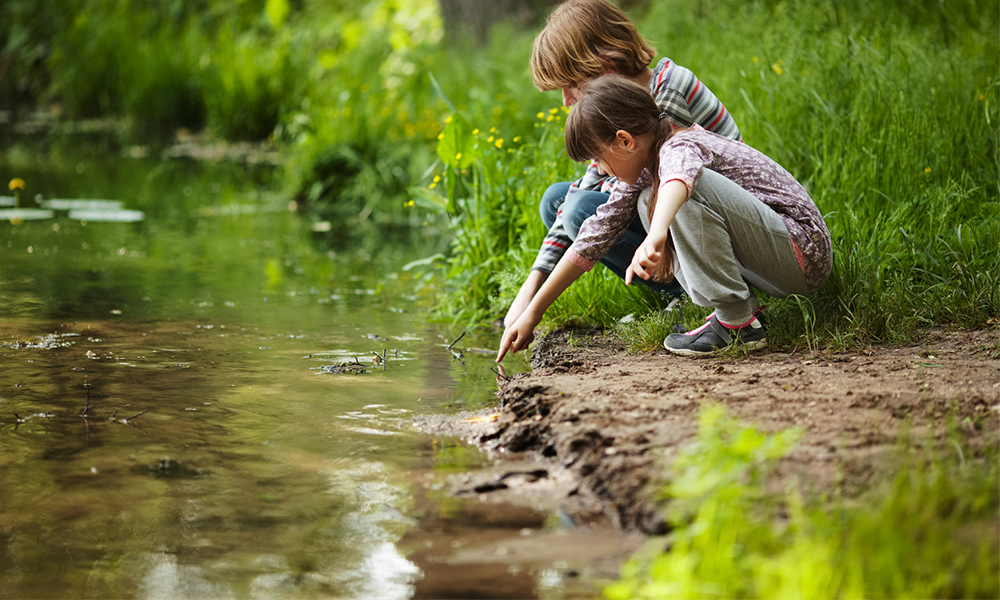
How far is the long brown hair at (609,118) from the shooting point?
8.79ft

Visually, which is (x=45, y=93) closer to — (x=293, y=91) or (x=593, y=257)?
(x=293, y=91)

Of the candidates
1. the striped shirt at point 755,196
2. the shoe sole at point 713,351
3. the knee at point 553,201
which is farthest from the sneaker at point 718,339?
the knee at point 553,201

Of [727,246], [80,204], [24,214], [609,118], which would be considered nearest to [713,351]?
[727,246]

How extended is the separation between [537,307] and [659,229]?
54 centimetres

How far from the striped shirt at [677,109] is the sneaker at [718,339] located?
466 millimetres

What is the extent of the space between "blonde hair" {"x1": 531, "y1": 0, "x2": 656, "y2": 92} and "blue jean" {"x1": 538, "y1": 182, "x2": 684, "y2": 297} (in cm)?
38

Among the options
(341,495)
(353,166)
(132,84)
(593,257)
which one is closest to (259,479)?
(341,495)

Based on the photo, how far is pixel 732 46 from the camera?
5.07 metres

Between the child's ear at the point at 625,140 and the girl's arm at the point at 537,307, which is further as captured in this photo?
the girl's arm at the point at 537,307

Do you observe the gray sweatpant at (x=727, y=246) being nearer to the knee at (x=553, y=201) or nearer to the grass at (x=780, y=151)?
the grass at (x=780, y=151)

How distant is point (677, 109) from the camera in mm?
2959

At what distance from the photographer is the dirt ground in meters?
1.92

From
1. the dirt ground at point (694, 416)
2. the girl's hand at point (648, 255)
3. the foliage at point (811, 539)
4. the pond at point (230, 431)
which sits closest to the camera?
the foliage at point (811, 539)

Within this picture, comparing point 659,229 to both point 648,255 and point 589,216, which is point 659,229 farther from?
point 589,216
